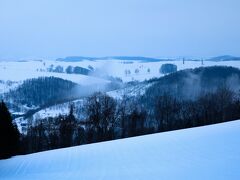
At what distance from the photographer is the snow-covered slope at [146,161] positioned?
1227 centimetres

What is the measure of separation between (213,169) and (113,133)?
25640 millimetres

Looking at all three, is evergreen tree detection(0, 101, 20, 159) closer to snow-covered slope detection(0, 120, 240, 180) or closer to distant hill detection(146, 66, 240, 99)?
snow-covered slope detection(0, 120, 240, 180)

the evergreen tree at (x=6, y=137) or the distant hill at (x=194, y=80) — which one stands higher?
the evergreen tree at (x=6, y=137)

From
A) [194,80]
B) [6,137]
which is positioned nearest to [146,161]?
[6,137]

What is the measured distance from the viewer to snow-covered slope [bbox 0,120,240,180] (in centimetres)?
1227

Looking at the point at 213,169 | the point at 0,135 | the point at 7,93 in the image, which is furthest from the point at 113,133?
the point at 7,93

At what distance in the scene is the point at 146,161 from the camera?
1538cm

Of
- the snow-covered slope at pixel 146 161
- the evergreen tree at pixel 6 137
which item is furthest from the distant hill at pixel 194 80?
the snow-covered slope at pixel 146 161

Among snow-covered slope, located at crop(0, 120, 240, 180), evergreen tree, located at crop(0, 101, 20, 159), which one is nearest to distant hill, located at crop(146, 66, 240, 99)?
evergreen tree, located at crop(0, 101, 20, 159)

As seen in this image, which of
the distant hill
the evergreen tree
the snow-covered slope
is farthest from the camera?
the distant hill

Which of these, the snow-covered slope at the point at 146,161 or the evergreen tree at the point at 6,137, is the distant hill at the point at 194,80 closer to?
the evergreen tree at the point at 6,137

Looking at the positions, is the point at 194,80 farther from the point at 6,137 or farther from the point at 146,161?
the point at 146,161

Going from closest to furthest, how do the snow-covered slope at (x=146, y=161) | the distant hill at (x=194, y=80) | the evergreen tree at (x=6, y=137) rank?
the snow-covered slope at (x=146, y=161)
the evergreen tree at (x=6, y=137)
the distant hill at (x=194, y=80)

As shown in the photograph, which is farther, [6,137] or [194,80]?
[194,80]
